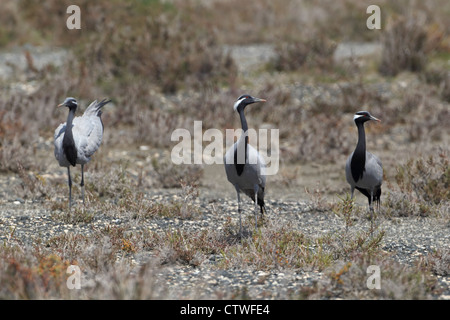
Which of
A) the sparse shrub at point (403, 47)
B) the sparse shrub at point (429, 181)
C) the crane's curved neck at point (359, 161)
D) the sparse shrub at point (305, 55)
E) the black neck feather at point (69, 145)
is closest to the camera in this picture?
the crane's curved neck at point (359, 161)

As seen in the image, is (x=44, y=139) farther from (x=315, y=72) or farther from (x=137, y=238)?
(x=315, y=72)

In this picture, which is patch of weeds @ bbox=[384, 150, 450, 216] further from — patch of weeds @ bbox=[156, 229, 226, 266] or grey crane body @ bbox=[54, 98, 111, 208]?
grey crane body @ bbox=[54, 98, 111, 208]

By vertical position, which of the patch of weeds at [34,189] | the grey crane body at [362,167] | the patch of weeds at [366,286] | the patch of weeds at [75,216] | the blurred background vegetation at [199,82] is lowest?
the patch of weeds at [366,286]

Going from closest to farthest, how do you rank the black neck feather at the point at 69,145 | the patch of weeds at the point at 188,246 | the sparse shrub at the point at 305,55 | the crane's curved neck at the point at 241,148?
the patch of weeds at the point at 188,246 → the crane's curved neck at the point at 241,148 → the black neck feather at the point at 69,145 → the sparse shrub at the point at 305,55

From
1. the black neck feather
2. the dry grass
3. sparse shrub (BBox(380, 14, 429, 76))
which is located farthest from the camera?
sparse shrub (BBox(380, 14, 429, 76))

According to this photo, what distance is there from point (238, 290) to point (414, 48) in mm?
11832

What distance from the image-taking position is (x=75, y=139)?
8000mm

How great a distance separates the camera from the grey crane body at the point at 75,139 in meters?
7.85

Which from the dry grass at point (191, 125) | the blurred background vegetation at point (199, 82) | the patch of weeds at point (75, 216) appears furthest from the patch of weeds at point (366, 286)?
the blurred background vegetation at point (199, 82)

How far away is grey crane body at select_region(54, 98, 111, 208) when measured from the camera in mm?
7848

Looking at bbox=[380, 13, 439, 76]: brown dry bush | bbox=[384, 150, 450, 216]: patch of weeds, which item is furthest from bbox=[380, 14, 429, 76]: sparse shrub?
bbox=[384, 150, 450, 216]: patch of weeds

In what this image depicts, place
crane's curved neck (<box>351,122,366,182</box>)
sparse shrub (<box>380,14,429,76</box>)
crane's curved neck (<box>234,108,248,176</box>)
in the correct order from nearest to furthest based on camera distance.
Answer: crane's curved neck (<box>234,108,248,176</box>), crane's curved neck (<box>351,122,366,182</box>), sparse shrub (<box>380,14,429,76</box>)

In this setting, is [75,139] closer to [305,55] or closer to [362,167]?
[362,167]

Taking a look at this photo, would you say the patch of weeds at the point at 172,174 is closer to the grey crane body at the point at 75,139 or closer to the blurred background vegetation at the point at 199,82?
the blurred background vegetation at the point at 199,82
